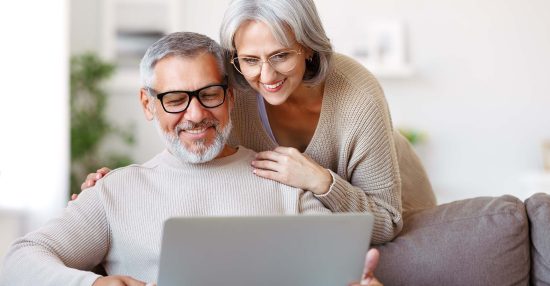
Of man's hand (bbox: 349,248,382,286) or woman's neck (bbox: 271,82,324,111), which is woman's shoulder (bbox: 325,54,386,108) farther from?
man's hand (bbox: 349,248,382,286)

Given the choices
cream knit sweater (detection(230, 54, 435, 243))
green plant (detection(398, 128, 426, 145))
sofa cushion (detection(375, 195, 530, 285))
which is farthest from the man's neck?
green plant (detection(398, 128, 426, 145))

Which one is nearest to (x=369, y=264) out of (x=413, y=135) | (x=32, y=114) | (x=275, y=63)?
(x=275, y=63)

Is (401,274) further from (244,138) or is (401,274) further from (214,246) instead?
(214,246)

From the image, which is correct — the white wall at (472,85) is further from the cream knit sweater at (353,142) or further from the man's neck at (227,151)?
the man's neck at (227,151)

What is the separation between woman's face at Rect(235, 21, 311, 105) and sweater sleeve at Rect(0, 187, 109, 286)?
1.73 ft

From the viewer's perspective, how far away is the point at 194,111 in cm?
188

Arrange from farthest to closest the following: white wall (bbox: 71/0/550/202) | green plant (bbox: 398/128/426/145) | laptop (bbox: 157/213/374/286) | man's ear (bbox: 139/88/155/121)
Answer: white wall (bbox: 71/0/550/202), green plant (bbox: 398/128/426/145), man's ear (bbox: 139/88/155/121), laptop (bbox: 157/213/374/286)

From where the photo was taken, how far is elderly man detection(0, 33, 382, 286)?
1.81 meters

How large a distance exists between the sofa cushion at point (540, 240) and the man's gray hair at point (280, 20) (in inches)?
29.7

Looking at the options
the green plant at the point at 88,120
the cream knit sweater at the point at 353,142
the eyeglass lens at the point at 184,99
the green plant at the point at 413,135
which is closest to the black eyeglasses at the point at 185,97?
the eyeglass lens at the point at 184,99

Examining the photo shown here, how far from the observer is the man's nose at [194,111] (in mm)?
1876

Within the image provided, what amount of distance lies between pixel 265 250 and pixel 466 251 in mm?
764

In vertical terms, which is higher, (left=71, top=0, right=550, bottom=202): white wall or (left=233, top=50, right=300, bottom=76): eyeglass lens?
(left=233, top=50, right=300, bottom=76): eyeglass lens

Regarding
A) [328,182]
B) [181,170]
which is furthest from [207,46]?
[328,182]
